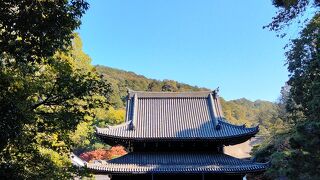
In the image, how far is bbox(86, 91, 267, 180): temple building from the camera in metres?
15.5

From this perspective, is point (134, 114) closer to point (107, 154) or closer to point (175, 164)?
point (175, 164)

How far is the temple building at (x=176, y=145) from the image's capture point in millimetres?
15516

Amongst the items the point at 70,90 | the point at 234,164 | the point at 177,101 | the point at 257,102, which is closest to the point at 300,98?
the point at 177,101

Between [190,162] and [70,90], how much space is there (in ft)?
31.1

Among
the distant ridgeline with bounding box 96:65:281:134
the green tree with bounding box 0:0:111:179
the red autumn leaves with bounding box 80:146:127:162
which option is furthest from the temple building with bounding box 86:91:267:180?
the distant ridgeline with bounding box 96:65:281:134

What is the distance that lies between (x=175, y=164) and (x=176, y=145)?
1311 millimetres

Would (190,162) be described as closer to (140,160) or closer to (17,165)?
(140,160)

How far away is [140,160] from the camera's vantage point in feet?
54.1

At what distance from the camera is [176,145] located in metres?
17.0

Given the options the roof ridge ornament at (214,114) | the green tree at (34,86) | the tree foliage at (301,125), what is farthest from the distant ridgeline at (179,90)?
the green tree at (34,86)

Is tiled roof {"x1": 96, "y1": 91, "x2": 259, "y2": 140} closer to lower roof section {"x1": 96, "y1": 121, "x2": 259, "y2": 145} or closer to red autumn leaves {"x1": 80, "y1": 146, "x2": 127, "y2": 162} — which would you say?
lower roof section {"x1": 96, "y1": 121, "x2": 259, "y2": 145}

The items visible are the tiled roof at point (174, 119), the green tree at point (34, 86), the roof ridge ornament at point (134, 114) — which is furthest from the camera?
the roof ridge ornament at point (134, 114)

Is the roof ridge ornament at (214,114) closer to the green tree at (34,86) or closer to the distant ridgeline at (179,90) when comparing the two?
the green tree at (34,86)

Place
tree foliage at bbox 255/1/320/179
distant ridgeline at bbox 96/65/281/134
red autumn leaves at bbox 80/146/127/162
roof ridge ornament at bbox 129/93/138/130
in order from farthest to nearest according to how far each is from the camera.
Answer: distant ridgeline at bbox 96/65/281/134
red autumn leaves at bbox 80/146/127/162
roof ridge ornament at bbox 129/93/138/130
tree foliage at bbox 255/1/320/179
